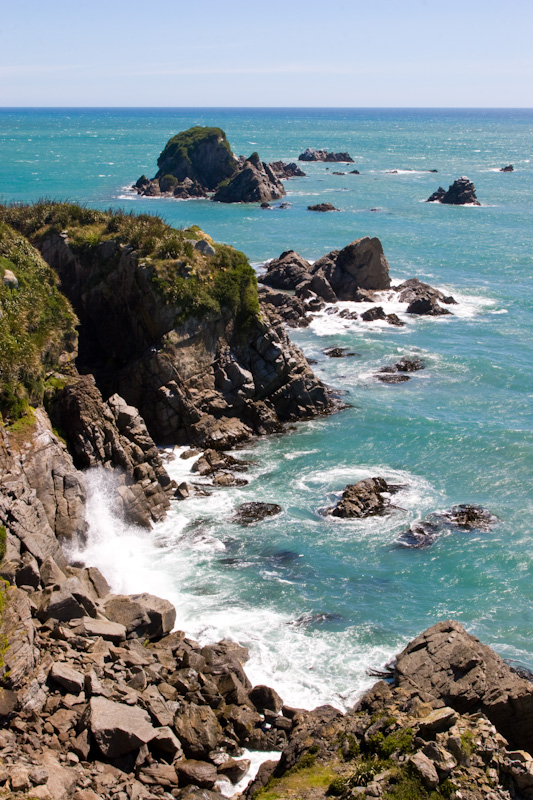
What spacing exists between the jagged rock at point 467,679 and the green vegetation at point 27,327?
18835mm

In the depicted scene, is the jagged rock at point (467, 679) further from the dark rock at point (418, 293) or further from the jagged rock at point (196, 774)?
the dark rock at point (418, 293)

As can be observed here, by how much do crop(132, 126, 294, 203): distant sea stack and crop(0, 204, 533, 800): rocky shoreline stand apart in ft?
311

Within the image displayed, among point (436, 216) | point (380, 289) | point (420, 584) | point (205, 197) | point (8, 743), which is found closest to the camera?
point (8, 743)

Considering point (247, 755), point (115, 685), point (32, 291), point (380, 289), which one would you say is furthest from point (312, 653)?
point (380, 289)

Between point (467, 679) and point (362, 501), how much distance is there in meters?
15.6

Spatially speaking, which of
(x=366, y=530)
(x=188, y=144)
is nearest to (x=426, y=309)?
(x=366, y=530)

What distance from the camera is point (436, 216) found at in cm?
12644

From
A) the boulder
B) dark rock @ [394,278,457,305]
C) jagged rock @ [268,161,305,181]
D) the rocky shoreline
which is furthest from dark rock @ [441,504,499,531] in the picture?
jagged rock @ [268,161,305,181]

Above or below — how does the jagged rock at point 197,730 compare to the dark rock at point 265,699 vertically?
above

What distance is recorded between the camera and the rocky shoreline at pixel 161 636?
1873 centimetres


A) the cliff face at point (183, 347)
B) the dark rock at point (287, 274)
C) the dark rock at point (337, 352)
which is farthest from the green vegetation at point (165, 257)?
the dark rock at point (287, 274)

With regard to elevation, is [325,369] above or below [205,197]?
below

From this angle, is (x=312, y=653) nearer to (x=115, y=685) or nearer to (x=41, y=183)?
(x=115, y=685)

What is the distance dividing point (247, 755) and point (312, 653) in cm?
585
